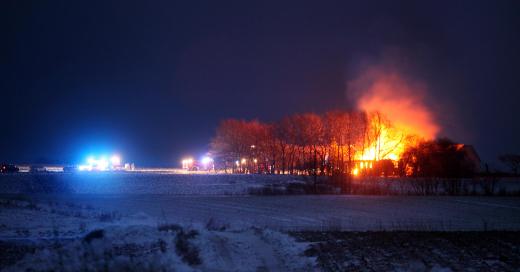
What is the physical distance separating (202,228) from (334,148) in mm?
69616

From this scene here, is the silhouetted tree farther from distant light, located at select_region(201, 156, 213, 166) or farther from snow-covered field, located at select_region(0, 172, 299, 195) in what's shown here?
distant light, located at select_region(201, 156, 213, 166)

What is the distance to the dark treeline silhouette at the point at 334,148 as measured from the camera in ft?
230

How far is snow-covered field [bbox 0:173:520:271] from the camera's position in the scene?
1370 cm

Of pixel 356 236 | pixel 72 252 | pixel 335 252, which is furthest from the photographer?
pixel 356 236

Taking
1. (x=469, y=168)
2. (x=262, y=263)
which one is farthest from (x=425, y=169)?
(x=262, y=263)

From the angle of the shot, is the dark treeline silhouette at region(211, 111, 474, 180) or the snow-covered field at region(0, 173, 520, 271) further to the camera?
the dark treeline silhouette at region(211, 111, 474, 180)

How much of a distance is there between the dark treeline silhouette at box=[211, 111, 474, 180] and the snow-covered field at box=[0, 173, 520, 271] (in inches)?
869

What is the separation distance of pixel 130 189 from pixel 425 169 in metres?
39.5

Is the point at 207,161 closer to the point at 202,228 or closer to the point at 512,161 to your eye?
the point at 512,161

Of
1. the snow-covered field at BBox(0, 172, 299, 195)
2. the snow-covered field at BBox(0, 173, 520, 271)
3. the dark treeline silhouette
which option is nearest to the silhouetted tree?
the dark treeline silhouette

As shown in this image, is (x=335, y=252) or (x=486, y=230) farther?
(x=486, y=230)

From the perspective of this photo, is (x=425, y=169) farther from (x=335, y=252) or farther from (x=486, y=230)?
(x=335, y=252)

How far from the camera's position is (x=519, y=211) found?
32125 millimetres

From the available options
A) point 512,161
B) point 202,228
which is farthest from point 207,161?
point 202,228
